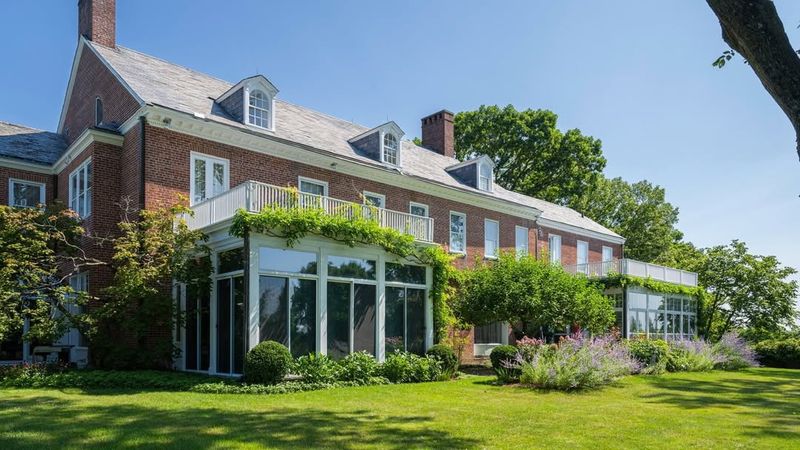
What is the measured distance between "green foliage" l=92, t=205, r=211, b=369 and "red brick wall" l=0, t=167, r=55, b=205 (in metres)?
5.68

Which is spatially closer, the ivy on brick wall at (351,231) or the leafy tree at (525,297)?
the ivy on brick wall at (351,231)

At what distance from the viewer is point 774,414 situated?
39.5 feet

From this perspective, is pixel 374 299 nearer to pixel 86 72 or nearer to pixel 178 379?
pixel 178 379

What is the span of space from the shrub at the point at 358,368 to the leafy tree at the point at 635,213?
3747cm

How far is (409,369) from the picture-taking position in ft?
53.5

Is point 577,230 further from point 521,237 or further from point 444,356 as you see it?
point 444,356

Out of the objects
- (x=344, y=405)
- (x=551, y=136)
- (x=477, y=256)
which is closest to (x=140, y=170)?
(x=344, y=405)

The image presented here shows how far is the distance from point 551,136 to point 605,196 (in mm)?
9582

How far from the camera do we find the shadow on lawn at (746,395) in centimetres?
1122

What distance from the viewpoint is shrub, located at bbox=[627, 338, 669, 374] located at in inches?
843

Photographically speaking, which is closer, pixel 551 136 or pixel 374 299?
pixel 374 299

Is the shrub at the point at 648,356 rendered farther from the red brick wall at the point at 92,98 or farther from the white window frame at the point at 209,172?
the red brick wall at the point at 92,98

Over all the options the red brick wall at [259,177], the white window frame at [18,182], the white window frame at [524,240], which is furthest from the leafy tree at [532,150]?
the white window frame at [18,182]

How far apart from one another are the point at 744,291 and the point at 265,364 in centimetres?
3044
